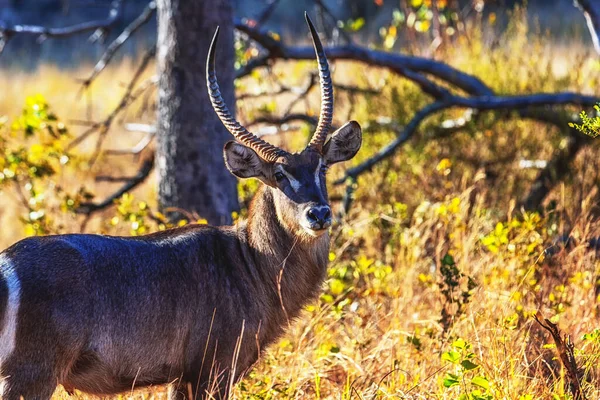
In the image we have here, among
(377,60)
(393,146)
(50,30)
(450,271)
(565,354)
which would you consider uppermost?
(50,30)

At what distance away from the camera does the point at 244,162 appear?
5426 millimetres

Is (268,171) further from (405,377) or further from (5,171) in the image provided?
(5,171)

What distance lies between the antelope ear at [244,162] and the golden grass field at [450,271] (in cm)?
89

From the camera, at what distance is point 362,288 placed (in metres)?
7.06

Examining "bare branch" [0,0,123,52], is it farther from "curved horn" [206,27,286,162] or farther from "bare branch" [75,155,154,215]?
"curved horn" [206,27,286,162]

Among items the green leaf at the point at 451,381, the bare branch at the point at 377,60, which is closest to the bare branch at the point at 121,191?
the bare branch at the point at 377,60

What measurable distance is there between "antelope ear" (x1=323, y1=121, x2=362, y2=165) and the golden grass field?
809mm

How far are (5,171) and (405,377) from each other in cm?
391

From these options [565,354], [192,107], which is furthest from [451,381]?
[192,107]

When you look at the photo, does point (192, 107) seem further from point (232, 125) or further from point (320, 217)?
point (320, 217)

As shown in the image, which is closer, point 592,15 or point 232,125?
point 232,125

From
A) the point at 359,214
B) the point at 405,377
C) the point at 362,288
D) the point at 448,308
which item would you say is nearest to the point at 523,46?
the point at 359,214

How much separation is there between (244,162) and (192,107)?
1769mm

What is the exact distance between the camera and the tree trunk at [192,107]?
23.1 feet
